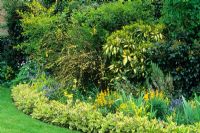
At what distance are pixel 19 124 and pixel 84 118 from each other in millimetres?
1246

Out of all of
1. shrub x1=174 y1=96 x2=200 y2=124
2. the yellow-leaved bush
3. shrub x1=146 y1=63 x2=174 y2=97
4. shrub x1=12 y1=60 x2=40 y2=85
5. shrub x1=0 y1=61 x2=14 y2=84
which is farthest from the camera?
shrub x1=0 y1=61 x2=14 y2=84

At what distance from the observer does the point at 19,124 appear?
30.5 feet

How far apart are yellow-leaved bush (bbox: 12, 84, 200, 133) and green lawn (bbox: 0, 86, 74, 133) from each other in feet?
0.74

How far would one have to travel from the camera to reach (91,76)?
452 inches

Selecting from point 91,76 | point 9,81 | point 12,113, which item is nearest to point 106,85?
point 91,76

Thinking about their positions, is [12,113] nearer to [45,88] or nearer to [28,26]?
[45,88]

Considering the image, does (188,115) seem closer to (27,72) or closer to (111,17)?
(111,17)

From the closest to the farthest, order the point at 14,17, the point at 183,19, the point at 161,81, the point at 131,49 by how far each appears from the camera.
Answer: the point at 161,81
the point at 183,19
the point at 131,49
the point at 14,17

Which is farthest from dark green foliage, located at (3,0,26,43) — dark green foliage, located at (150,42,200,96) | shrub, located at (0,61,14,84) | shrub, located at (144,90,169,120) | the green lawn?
shrub, located at (144,90,169,120)

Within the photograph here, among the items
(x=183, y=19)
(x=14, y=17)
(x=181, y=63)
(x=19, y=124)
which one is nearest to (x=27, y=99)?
(x=19, y=124)

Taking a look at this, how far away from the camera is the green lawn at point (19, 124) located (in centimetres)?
893

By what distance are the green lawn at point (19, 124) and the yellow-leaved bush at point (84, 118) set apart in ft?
0.74

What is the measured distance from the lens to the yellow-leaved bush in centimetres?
827

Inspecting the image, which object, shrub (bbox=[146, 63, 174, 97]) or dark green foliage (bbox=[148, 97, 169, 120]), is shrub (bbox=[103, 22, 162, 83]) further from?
dark green foliage (bbox=[148, 97, 169, 120])
